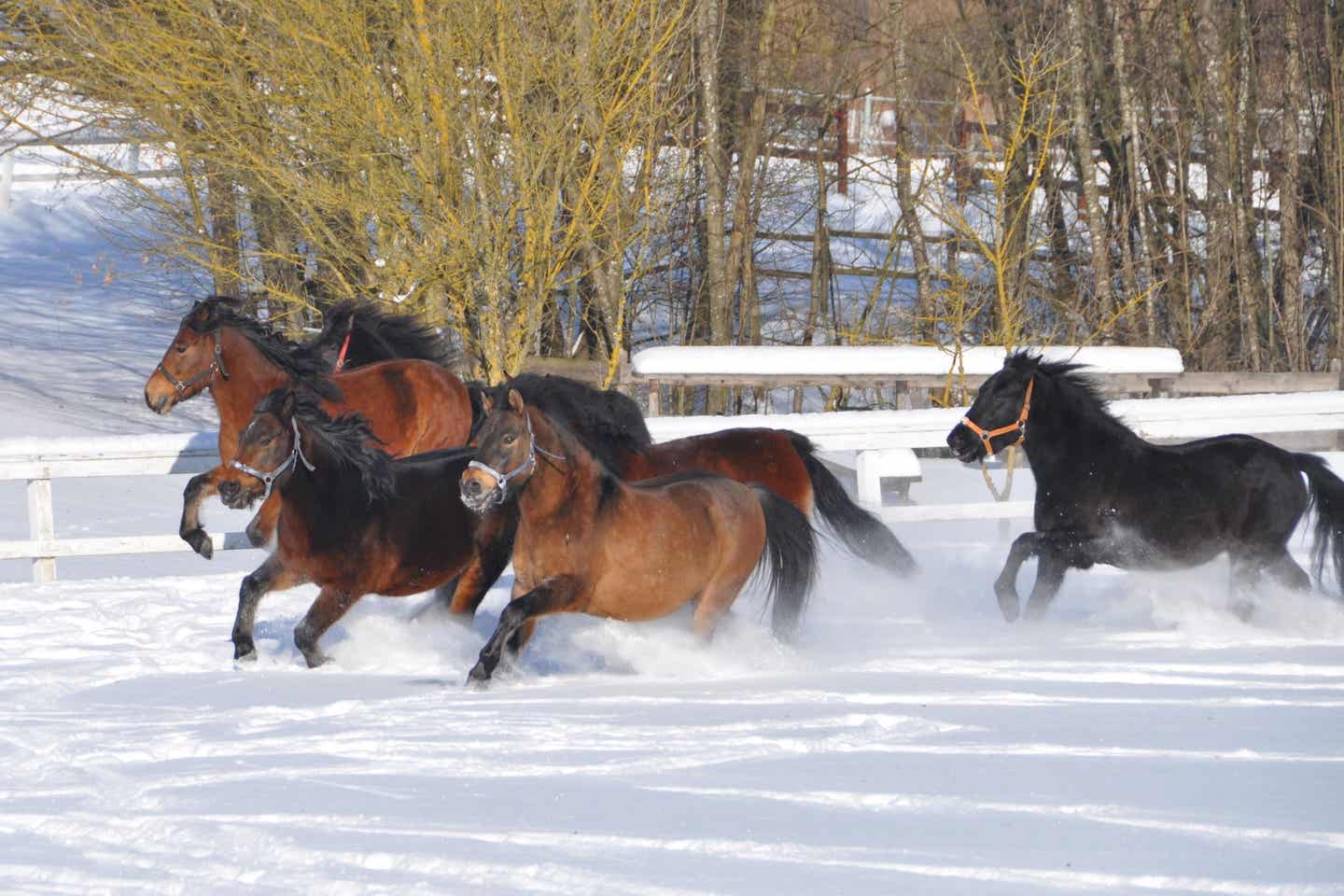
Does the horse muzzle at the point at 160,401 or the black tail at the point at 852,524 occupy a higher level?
the horse muzzle at the point at 160,401

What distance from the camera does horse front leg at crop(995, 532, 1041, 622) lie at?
7.46m

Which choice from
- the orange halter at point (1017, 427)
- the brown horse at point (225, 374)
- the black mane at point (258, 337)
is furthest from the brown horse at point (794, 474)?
the brown horse at point (225, 374)

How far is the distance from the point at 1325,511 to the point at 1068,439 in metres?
1.37

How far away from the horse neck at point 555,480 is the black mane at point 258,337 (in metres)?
2.35

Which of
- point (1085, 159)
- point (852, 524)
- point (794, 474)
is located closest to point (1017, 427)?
point (852, 524)

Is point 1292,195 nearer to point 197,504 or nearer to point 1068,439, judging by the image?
point 1068,439

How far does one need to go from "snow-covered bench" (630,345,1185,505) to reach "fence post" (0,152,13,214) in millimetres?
20150

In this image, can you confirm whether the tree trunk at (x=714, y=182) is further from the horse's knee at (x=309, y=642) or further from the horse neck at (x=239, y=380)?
the horse's knee at (x=309, y=642)

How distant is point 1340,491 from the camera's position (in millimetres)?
7691

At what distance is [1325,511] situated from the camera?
7664 millimetres

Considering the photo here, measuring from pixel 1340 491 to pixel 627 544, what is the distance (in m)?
3.88

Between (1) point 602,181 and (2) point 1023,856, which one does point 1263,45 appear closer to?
(1) point 602,181

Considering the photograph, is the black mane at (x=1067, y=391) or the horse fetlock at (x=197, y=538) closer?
the black mane at (x=1067, y=391)

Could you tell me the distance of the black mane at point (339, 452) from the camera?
686cm
